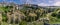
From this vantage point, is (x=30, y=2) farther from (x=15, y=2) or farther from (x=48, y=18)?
(x=48, y=18)

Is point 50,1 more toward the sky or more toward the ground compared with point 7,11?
more toward the sky

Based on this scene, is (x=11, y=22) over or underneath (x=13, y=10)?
underneath

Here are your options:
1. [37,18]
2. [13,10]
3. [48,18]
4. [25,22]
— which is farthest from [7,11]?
[48,18]

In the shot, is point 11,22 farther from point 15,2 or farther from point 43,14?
point 43,14

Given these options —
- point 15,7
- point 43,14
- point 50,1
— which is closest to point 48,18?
point 43,14

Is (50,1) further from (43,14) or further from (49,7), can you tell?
(43,14)

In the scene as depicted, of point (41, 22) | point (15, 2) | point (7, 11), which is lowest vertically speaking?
point (41, 22)

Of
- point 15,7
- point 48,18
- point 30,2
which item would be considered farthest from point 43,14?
point 15,7
